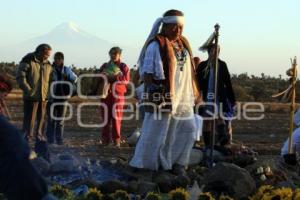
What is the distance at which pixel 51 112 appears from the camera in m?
13.0

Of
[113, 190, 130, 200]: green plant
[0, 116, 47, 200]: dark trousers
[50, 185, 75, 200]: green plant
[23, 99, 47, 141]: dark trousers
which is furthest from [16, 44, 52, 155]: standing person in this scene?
[0, 116, 47, 200]: dark trousers

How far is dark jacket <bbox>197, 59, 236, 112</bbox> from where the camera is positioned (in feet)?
37.5

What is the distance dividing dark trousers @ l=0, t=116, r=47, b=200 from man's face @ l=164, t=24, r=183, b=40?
4.97 metres

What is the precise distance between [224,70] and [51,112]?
325 cm

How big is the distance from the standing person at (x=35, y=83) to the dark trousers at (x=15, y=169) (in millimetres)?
7578

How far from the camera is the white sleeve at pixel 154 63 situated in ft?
29.2

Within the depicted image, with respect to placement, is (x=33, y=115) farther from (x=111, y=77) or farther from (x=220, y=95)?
(x=220, y=95)

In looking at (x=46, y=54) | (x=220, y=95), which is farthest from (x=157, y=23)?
(x=46, y=54)

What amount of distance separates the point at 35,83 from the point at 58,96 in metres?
0.86

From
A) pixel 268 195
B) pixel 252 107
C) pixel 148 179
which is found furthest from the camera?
pixel 252 107

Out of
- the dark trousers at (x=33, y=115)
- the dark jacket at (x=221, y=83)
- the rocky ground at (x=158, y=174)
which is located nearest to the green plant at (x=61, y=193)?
the rocky ground at (x=158, y=174)

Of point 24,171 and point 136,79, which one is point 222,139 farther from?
point 24,171

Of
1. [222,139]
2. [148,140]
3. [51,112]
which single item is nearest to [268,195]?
[148,140]

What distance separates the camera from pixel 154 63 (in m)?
8.94
